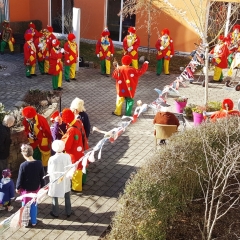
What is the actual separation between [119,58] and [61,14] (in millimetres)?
4511

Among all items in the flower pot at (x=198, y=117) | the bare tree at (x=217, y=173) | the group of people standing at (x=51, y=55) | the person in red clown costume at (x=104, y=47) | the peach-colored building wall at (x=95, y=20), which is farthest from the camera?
the peach-colored building wall at (x=95, y=20)

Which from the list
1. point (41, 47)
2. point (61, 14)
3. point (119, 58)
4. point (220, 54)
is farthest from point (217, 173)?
point (61, 14)

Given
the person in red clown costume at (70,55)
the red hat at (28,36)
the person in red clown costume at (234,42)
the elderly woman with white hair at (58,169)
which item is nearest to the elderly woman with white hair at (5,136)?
the elderly woman with white hair at (58,169)

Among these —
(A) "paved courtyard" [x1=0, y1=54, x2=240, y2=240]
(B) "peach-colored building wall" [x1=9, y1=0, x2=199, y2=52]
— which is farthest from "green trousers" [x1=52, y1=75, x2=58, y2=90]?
(B) "peach-colored building wall" [x1=9, y1=0, x2=199, y2=52]

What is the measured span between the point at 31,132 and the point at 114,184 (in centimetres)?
190

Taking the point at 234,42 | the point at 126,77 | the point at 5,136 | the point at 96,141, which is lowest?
the point at 96,141

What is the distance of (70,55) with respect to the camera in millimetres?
14250

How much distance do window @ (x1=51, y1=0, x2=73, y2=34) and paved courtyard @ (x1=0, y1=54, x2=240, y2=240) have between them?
10.2ft

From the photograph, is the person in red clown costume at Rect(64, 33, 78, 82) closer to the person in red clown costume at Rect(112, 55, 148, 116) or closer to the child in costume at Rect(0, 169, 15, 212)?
the person in red clown costume at Rect(112, 55, 148, 116)

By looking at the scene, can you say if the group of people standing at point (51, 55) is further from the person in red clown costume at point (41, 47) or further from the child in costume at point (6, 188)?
the child in costume at point (6, 188)

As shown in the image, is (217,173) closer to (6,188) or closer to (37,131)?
(6,188)

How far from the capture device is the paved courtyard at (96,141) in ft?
22.4

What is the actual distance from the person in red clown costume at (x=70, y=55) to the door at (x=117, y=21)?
529 centimetres

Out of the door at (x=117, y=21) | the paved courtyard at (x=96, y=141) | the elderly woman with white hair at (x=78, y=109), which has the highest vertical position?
the door at (x=117, y=21)
